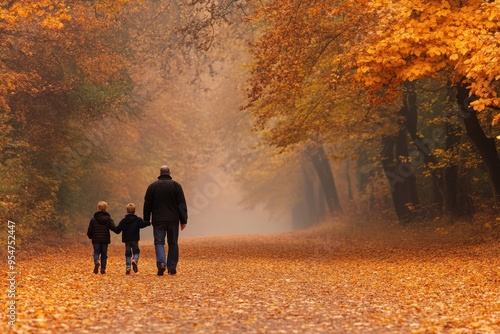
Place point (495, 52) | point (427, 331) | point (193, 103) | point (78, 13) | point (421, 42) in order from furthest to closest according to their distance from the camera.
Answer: point (193, 103), point (78, 13), point (421, 42), point (495, 52), point (427, 331)

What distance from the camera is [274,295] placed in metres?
11.5

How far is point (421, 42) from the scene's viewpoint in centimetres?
1581

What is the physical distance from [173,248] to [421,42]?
23.1ft

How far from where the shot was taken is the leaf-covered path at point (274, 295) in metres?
8.67

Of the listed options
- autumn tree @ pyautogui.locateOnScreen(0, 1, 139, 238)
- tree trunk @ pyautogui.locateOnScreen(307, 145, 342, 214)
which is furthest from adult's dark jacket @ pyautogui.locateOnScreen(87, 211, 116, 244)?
tree trunk @ pyautogui.locateOnScreen(307, 145, 342, 214)

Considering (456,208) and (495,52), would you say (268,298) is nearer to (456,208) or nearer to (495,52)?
(495,52)

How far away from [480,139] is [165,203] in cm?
1014

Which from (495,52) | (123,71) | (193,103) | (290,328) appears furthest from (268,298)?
(193,103)

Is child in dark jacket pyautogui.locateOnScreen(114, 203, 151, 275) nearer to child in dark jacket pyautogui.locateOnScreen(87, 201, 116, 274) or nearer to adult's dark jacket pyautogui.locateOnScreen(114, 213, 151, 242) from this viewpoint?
adult's dark jacket pyautogui.locateOnScreen(114, 213, 151, 242)

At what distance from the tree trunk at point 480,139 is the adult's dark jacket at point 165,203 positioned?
9.26 meters

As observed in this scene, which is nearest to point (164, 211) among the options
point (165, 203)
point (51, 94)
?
point (165, 203)

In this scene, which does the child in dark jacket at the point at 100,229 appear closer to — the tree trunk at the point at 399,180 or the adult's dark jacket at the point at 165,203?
the adult's dark jacket at the point at 165,203

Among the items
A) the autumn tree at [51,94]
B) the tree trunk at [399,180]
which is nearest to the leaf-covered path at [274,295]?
the autumn tree at [51,94]

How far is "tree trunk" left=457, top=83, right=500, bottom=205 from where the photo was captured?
19.8 meters
